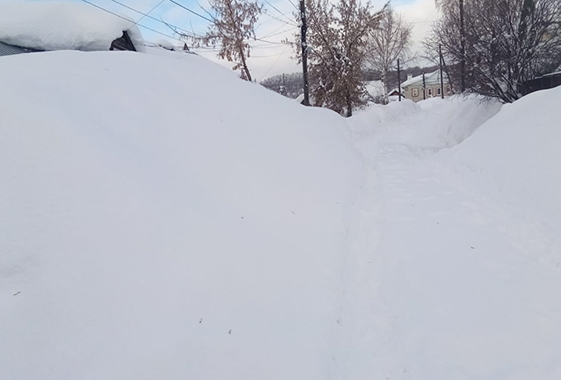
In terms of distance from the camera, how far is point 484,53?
1219 centimetres

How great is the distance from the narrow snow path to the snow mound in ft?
30.9

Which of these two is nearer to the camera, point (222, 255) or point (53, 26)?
point (222, 255)

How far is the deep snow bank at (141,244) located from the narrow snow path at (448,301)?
15.5 inches

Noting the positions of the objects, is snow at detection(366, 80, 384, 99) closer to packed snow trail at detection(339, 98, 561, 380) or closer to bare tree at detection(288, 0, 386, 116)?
bare tree at detection(288, 0, 386, 116)

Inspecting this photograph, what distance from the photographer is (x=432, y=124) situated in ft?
61.0

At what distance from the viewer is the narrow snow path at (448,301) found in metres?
2.74

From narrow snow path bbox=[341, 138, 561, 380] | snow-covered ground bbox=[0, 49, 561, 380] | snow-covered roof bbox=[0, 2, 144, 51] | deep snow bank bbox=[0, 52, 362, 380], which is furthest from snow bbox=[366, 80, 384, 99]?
deep snow bank bbox=[0, 52, 362, 380]

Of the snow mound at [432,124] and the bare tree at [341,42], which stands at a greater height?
the bare tree at [341,42]

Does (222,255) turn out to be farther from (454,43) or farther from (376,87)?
(376,87)

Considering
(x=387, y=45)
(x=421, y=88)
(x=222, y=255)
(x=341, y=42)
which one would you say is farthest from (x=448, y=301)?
(x=421, y=88)

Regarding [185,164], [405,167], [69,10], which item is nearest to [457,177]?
[405,167]

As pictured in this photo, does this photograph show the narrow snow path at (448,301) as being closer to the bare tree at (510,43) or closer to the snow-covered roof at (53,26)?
the bare tree at (510,43)

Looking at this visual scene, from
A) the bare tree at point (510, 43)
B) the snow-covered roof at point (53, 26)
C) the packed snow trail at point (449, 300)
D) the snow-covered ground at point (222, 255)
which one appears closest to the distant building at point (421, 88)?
the bare tree at point (510, 43)

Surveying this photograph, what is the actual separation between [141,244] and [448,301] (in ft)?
9.99
